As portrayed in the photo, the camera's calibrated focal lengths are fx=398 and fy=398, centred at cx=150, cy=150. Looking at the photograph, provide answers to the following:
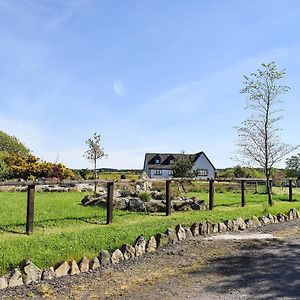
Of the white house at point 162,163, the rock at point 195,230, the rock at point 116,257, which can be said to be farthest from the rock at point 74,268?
the white house at point 162,163

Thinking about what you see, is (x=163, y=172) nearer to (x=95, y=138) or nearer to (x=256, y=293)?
(x=95, y=138)

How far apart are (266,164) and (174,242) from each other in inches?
419

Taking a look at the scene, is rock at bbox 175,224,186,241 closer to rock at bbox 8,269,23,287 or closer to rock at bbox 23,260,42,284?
rock at bbox 23,260,42,284

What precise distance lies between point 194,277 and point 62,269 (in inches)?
82.1

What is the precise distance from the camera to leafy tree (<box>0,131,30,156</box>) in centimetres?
5050

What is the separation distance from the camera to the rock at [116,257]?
7.00 metres

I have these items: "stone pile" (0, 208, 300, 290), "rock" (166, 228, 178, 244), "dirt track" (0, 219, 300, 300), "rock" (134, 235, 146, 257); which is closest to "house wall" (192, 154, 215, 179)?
"stone pile" (0, 208, 300, 290)

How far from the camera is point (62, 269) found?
6.25 metres

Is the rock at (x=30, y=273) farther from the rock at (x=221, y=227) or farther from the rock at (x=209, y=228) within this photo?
the rock at (x=221, y=227)

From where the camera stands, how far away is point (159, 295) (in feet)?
18.0

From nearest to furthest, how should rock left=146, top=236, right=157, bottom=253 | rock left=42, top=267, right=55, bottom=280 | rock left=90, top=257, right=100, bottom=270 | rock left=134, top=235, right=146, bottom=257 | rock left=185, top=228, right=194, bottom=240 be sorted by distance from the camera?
1. rock left=42, top=267, right=55, bottom=280
2. rock left=90, top=257, right=100, bottom=270
3. rock left=134, top=235, right=146, bottom=257
4. rock left=146, top=236, right=157, bottom=253
5. rock left=185, top=228, right=194, bottom=240

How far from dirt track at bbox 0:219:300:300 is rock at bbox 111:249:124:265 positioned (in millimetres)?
208

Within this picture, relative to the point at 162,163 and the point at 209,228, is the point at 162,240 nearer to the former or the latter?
the point at 209,228

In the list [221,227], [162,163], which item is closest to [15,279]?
[221,227]
